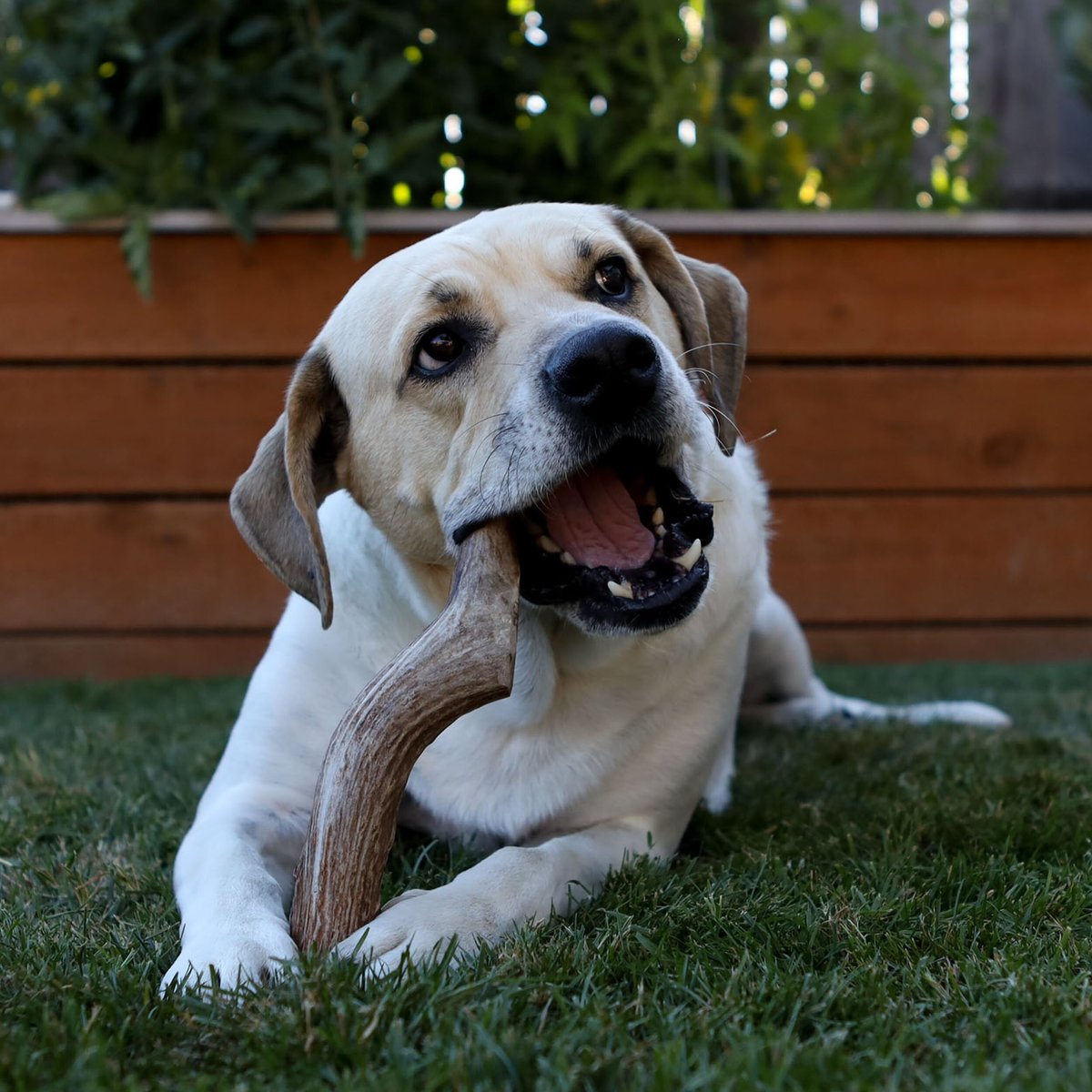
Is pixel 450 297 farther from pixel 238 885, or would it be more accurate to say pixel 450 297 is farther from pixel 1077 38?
pixel 1077 38

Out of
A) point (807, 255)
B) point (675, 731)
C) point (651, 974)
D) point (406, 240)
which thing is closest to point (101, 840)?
point (675, 731)

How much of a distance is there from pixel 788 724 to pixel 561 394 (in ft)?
5.89

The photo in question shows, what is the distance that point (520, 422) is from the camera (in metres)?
1.85

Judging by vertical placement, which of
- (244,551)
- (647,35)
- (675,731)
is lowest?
(244,551)

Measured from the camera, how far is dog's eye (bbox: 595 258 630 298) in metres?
2.15

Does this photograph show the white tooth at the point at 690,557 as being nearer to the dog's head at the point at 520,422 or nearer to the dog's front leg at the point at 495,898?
the dog's head at the point at 520,422

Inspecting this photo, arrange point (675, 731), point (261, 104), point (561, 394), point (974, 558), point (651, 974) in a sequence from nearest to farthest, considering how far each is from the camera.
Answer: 1. point (651, 974)
2. point (561, 394)
3. point (675, 731)
4. point (261, 104)
5. point (974, 558)

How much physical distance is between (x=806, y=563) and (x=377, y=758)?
A: 307cm

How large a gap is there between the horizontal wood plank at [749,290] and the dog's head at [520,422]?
2086 mm

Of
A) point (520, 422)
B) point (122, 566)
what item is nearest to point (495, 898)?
point (520, 422)

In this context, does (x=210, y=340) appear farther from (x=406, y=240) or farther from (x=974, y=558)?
(x=974, y=558)

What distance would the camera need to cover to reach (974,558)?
445cm

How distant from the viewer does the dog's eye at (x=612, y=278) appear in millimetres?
2154

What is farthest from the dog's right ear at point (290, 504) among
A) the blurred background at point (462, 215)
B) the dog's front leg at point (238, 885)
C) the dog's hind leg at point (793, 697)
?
the blurred background at point (462, 215)
